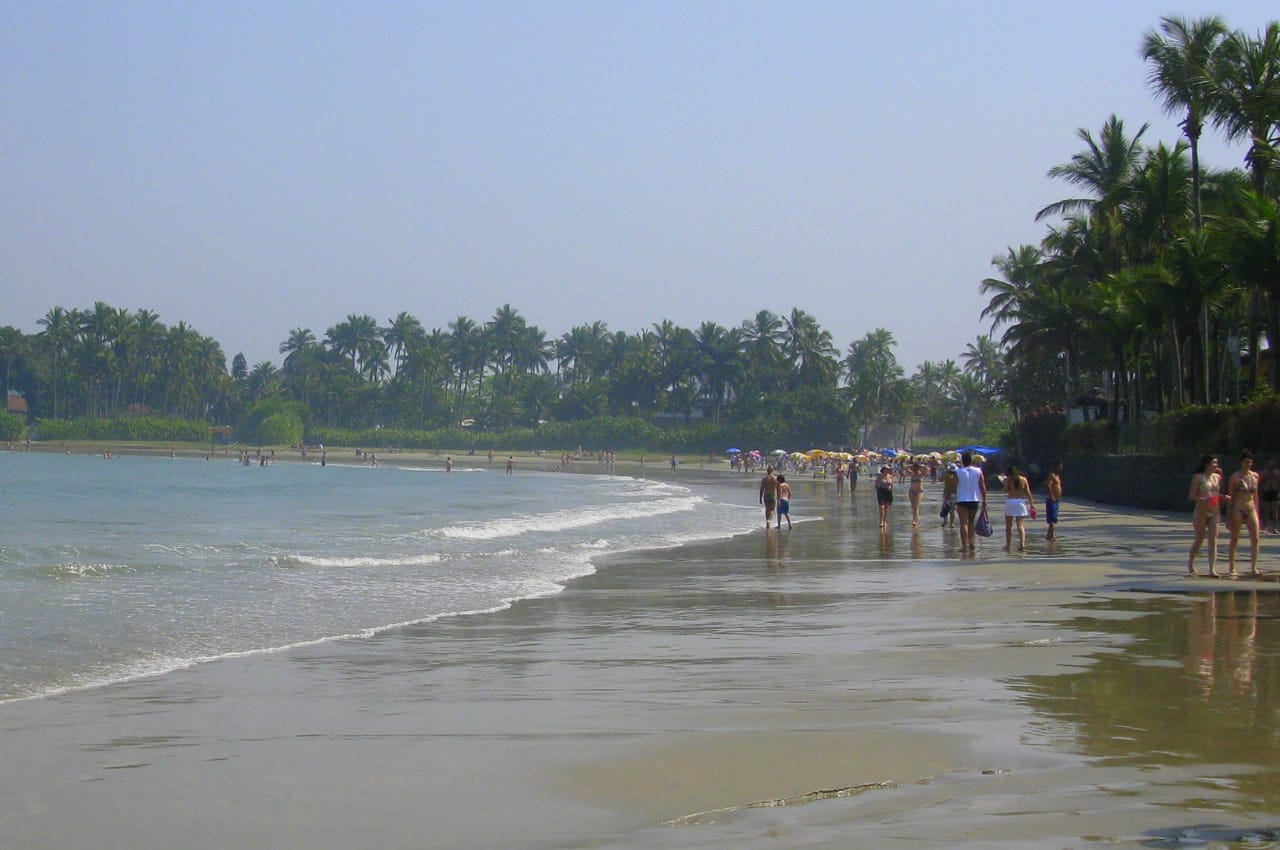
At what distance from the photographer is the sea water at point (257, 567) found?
10.5 metres

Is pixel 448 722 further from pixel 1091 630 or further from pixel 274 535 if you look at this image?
pixel 274 535

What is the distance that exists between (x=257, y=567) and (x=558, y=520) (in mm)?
14268

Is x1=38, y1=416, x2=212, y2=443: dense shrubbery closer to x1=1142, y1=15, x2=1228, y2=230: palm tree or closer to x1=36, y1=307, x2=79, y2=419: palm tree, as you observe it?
x1=36, y1=307, x2=79, y2=419: palm tree

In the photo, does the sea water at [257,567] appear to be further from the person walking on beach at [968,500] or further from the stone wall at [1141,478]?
the stone wall at [1141,478]

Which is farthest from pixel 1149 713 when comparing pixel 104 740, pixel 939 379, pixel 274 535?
pixel 939 379

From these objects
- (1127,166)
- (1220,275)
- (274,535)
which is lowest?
(274,535)

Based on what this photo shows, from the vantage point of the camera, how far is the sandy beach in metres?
4.80

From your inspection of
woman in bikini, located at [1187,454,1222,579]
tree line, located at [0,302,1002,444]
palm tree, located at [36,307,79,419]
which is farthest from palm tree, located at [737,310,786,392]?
woman in bikini, located at [1187,454,1222,579]

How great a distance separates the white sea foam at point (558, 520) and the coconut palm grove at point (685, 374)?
14609 millimetres

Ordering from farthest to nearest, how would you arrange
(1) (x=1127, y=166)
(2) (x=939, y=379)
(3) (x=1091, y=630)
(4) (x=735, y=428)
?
(2) (x=939, y=379), (4) (x=735, y=428), (1) (x=1127, y=166), (3) (x=1091, y=630)

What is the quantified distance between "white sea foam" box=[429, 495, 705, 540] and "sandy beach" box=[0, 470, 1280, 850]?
14903mm

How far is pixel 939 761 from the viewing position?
554 centimetres

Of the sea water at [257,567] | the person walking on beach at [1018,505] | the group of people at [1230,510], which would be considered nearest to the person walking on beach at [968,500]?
the person walking on beach at [1018,505]

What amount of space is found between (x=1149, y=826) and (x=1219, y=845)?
292 mm
